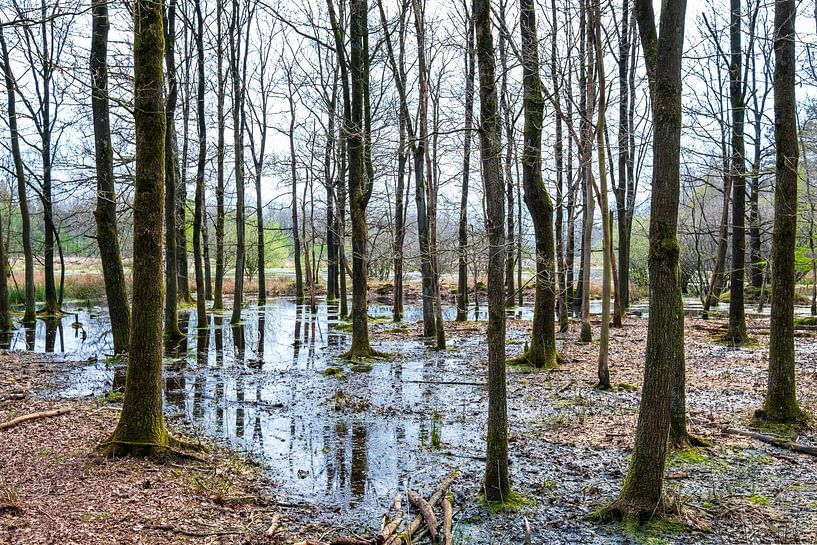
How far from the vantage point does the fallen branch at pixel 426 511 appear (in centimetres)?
459

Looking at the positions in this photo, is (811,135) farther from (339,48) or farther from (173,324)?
(173,324)

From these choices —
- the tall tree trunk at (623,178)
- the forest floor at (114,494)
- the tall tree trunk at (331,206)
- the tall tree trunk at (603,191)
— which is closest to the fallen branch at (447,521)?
the forest floor at (114,494)

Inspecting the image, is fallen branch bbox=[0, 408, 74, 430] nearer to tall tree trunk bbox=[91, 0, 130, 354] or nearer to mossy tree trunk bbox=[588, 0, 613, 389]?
tall tree trunk bbox=[91, 0, 130, 354]

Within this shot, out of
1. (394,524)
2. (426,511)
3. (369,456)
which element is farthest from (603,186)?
(394,524)

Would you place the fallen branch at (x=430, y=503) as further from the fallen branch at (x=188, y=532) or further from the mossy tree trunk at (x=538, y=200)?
the mossy tree trunk at (x=538, y=200)

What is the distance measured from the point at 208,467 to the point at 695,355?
1086 centimetres

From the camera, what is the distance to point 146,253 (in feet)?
19.3

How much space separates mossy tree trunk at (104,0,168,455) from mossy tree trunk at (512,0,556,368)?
698cm

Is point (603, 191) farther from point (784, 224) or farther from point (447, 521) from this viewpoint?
point (447, 521)

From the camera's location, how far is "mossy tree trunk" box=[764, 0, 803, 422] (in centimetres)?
682

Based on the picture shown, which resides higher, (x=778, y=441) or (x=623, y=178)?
(x=623, y=178)

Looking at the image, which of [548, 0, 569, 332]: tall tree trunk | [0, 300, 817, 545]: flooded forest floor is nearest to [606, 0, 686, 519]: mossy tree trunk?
[0, 300, 817, 545]: flooded forest floor

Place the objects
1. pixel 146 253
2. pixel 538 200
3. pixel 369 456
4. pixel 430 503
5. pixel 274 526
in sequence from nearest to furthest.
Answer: pixel 274 526, pixel 430 503, pixel 146 253, pixel 369 456, pixel 538 200

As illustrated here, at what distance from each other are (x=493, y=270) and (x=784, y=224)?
434cm
